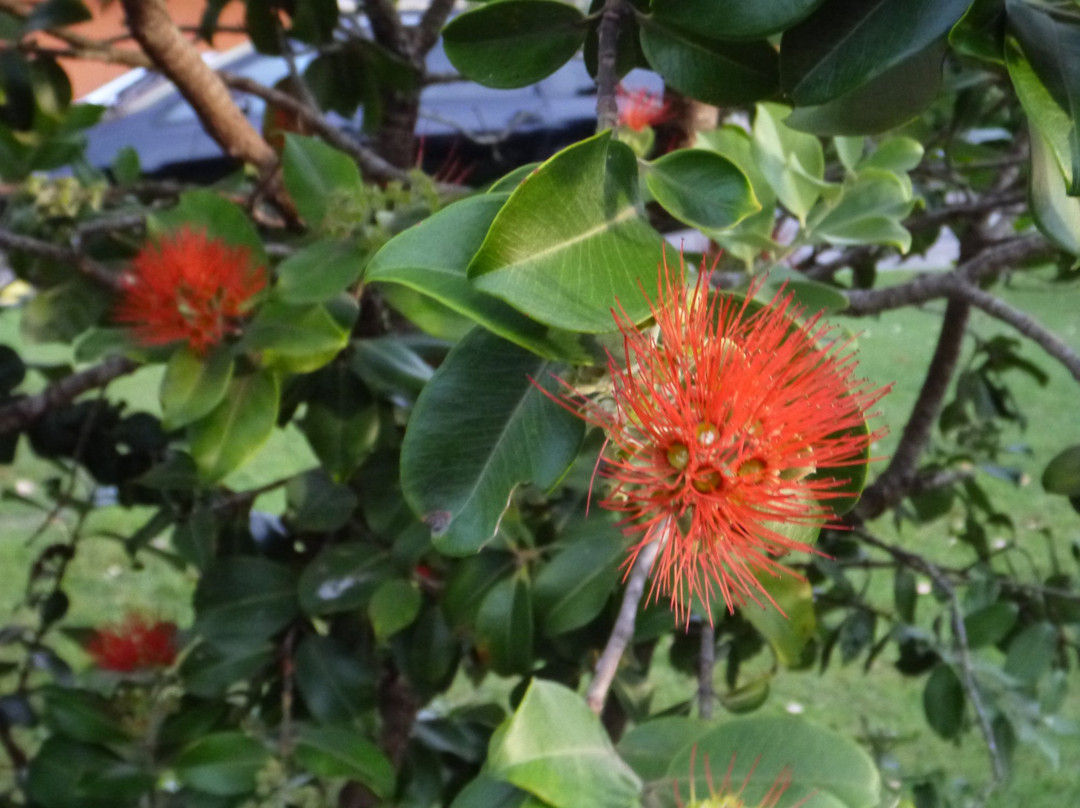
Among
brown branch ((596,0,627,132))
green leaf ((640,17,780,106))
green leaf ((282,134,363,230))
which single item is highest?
brown branch ((596,0,627,132))

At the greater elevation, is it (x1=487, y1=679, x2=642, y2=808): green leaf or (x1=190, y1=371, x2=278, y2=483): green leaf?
(x1=487, y1=679, x2=642, y2=808): green leaf

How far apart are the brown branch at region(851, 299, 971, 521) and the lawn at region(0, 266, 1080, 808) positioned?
0.12m

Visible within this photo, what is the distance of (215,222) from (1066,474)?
2.02 feet

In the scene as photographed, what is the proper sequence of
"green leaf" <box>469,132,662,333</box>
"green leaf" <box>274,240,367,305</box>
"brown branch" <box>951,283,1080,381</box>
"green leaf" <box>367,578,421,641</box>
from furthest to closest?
"green leaf" <box>367,578,421,641</box> < "green leaf" <box>274,240,367,305</box> < "brown branch" <box>951,283,1080,381</box> < "green leaf" <box>469,132,662,333</box>

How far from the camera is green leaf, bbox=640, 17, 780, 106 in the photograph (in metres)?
0.38

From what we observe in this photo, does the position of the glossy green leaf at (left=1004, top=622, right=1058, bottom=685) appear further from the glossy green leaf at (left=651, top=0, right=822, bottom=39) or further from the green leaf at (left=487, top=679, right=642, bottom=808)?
the glossy green leaf at (left=651, top=0, right=822, bottom=39)

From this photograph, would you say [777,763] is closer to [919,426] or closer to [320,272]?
[320,272]

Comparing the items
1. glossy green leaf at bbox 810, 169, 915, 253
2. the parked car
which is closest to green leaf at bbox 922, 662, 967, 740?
glossy green leaf at bbox 810, 169, 915, 253

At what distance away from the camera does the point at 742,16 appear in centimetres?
32

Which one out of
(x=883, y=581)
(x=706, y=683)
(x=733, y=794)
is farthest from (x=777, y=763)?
(x=883, y=581)

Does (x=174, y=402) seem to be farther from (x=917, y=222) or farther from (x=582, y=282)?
(x=917, y=222)

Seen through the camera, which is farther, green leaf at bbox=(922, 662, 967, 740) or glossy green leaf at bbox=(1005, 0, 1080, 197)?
green leaf at bbox=(922, 662, 967, 740)

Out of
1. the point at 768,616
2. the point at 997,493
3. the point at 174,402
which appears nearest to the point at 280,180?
the point at 174,402

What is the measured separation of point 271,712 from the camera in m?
0.91
